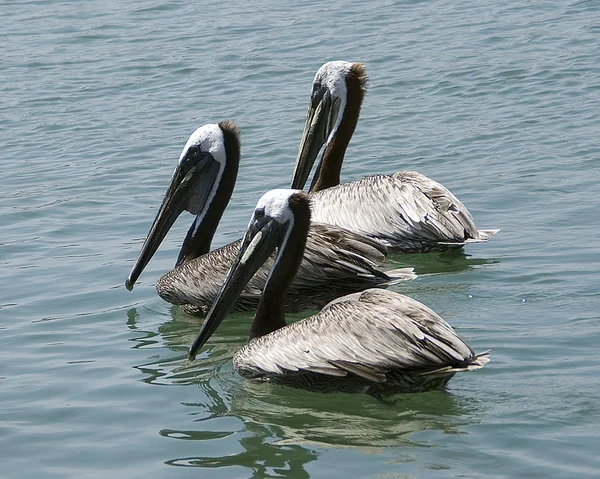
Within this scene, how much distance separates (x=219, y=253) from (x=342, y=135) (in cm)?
205

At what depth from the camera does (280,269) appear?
5828 mm

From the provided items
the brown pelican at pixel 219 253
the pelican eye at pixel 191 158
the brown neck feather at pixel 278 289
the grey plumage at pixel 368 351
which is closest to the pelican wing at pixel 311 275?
the brown pelican at pixel 219 253

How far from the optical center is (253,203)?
8594 mm

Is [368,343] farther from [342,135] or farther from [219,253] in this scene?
[342,135]

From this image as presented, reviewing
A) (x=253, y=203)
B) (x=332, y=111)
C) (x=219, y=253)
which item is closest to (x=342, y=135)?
(x=332, y=111)

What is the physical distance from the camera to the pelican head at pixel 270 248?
5.73 metres

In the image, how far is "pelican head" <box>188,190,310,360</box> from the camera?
18.8 ft

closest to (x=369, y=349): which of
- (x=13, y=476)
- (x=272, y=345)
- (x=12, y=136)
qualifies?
(x=272, y=345)

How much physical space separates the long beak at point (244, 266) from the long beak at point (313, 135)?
2.56 metres

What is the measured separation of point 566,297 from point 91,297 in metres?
2.67

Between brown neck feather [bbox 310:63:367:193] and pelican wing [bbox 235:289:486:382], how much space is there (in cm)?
304

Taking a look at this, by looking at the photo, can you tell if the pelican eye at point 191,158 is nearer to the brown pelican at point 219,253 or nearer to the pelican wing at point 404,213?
the brown pelican at point 219,253

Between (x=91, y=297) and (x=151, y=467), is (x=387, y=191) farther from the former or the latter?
(x=151, y=467)

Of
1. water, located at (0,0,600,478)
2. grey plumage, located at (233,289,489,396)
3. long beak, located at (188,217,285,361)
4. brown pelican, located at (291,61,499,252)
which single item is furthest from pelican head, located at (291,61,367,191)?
grey plumage, located at (233,289,489,396)
